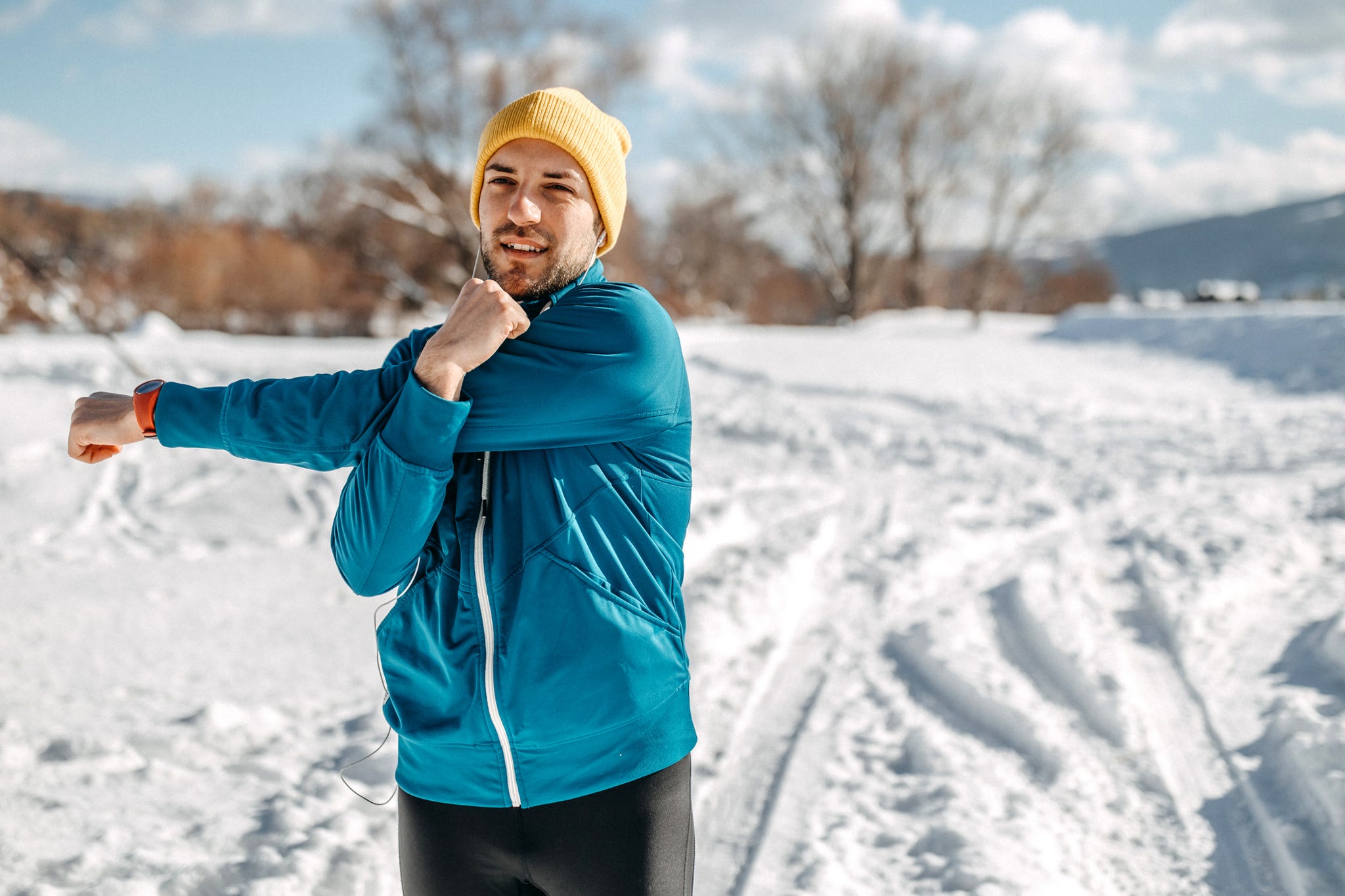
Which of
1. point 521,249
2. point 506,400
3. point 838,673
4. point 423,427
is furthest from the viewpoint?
point 838,673

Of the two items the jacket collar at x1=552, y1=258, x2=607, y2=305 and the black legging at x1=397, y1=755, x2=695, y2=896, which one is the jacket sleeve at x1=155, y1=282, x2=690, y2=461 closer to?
the jacket collar at x1=552, y1=258, x2=607, y2=305

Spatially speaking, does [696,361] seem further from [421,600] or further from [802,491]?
[421,600]

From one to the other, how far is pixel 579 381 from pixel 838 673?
277 centimetres

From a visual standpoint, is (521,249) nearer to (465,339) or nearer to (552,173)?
(552,173)

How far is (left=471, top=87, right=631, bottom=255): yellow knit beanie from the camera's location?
1291 millimetres

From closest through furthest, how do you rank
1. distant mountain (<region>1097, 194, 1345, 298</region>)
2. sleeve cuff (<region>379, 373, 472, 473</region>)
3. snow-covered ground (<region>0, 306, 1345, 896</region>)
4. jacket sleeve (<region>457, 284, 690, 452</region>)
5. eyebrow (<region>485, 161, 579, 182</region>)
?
1. sleeve cuff (<region>379, 373, 472, 473</region>)
2. jacket sleeve (<region>457, 284, 690, 452</region>)
3. eyebrow (<region>485, 161, 579, 182</region>)
4. snow-covered ground (<region>0, 306, 1345, 896</region>)
5. distant mountain (<region>1097, 194, 1345, 298</region>)

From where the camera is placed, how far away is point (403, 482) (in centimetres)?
110

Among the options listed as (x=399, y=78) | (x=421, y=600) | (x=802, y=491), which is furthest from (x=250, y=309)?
(x=421, y=600)

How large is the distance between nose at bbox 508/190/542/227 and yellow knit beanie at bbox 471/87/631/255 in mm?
98

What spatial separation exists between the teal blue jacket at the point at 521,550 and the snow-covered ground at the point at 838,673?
139 centimetres

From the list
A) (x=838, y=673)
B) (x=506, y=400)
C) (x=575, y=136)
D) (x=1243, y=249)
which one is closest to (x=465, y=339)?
(x=506, y=400)

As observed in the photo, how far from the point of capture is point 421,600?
1.23m

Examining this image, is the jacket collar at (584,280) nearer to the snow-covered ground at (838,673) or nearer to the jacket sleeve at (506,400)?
the jacket sleeve at (506,400)

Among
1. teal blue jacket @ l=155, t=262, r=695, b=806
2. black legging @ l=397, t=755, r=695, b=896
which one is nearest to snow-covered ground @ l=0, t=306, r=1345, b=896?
black legging @ l=397, t=755, r=695, b=896
